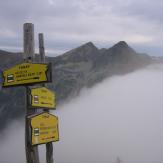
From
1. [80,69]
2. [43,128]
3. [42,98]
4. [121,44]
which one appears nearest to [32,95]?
[42,98]

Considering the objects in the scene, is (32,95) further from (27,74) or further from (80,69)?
(80,69)

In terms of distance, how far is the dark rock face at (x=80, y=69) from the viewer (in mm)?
66000

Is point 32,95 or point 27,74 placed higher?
point 27,74

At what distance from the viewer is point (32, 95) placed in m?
11.0

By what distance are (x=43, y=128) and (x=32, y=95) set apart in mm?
787

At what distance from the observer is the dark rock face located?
6600 centimetres

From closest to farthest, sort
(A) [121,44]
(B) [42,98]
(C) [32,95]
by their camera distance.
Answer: (C) [32,95] < (B) [42,98] < (A) [121,44]

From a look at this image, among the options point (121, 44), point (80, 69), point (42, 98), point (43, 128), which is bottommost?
point (43, 128)

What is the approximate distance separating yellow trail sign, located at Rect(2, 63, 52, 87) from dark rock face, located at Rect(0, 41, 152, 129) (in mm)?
53644

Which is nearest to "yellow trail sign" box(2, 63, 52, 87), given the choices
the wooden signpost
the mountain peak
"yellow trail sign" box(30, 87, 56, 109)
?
the wooden signpost

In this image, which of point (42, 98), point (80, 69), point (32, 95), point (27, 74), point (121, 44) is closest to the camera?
point (27, 74)

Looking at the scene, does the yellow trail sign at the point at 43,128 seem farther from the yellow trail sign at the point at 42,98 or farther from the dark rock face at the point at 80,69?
the dark rock face at the point at 80,69

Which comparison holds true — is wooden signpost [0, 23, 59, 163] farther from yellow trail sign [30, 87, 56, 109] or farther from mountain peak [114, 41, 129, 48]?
mountain peak [114, 41, 129, 48]

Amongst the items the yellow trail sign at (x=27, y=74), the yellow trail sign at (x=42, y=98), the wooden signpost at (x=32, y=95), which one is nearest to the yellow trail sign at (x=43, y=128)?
the wooden signpost at (x=32, y=95)
